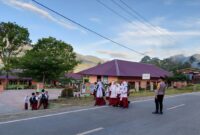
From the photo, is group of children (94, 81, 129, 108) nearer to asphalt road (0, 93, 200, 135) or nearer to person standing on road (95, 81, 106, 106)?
person standing on road (95, 81, 106, 106)

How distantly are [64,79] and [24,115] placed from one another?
200ft

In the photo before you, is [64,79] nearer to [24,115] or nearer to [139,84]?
[139,84]

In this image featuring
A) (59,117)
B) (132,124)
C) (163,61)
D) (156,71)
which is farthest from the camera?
(163,61)

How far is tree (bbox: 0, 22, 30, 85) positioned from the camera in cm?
6435

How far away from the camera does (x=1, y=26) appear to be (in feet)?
211

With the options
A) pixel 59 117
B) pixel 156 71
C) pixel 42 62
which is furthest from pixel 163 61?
pixel 59 117

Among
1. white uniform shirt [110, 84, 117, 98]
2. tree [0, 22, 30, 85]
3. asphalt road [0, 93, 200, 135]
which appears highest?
tree [0, 22, 30, 85]

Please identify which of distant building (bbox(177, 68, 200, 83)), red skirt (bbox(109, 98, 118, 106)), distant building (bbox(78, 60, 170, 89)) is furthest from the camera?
distant building (bbox(177, 68, 200, 83))

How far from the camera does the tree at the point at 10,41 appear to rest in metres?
64.3

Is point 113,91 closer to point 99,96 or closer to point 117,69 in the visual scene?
point 99,96

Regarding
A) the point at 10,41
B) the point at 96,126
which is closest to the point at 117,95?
the point at 96,126

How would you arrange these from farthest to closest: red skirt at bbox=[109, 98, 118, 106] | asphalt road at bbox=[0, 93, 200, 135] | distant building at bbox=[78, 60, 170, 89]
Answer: distant building at bbox=[78, 60, 170, 89] < red skirt at bbox=[109, 98, 118, 106] < asphalt road at bbox=[0, 93, 200, 135]

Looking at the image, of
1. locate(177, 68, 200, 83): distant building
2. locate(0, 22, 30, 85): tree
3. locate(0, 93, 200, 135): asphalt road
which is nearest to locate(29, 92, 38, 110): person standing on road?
locate(0, 93, 200, 135): asphalt road

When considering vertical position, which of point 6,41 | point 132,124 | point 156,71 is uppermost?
point 6,41
